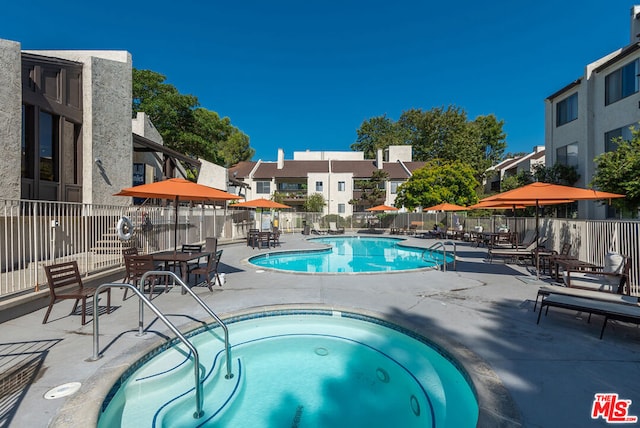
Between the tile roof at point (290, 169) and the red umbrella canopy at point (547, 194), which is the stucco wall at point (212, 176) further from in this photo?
the red umbrella canopy at point (547, 194)

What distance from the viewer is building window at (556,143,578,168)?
18734 mm

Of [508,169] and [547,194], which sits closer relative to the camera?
[547,194]

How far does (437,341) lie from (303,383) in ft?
6.58

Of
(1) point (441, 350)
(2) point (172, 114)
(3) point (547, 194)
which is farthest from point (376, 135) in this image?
(1) point (441, 350)

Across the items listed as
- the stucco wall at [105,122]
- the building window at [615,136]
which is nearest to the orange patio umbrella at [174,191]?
the stucco wall at [105,122]

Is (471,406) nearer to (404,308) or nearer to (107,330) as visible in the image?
(404,308)

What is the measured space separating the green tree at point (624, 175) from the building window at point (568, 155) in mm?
9181

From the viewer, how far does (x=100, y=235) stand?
7613mm

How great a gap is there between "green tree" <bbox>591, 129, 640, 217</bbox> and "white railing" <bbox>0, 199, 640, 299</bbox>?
1.66m

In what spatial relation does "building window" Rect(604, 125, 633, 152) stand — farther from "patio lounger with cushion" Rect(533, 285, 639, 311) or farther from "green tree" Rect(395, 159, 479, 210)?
"patio lounger with cushion" Rect(533, 285, 639, 311)

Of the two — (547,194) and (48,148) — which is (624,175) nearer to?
(547,194)

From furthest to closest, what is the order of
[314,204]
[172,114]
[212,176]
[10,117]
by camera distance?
[314,204] < [172,114] < [212,176] < [10,117]

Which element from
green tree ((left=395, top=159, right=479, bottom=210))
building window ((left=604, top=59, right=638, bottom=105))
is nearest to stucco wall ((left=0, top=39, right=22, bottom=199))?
building window ((left=604, top=59, right=638, bottom=105))

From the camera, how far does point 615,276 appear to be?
612cm
